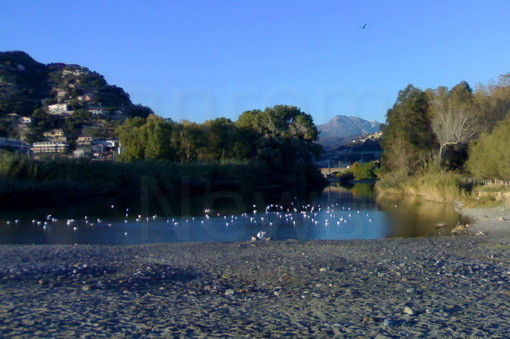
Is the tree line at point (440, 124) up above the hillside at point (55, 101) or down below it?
below

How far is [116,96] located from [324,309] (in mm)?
106333

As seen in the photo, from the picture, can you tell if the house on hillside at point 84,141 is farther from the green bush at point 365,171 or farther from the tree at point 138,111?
the green bush at point 365,171

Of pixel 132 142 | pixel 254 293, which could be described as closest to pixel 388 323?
pixel 254 293

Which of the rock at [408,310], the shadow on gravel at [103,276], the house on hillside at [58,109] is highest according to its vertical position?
the house on hillside at [58,109]

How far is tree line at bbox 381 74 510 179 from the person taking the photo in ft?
143

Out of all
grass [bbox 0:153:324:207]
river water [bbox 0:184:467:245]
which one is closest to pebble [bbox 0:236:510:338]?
river water [bbox 0:184:467:245]

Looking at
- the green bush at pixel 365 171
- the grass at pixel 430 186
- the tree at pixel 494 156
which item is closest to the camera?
the tree at pixel 494 156

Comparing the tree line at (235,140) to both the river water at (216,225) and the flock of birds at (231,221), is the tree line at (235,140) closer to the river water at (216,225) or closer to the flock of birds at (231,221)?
the river water at (216,225)

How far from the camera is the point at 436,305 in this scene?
7266mm

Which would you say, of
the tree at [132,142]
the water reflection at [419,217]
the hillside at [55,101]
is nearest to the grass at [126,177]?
the tree at [132,142]

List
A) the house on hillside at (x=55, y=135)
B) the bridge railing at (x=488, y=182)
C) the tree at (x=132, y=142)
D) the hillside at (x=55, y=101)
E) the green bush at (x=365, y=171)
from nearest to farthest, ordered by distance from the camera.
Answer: the bridge railing at (x=488, y=182)
the tree at (x=132, y=142)
the house on hillside at (x=55, y=135)
the hillside at (x=55, y=101)
the green bush at (x=365, y=171)

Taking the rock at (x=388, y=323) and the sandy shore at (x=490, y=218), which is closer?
the rock at (x=388, y=323)

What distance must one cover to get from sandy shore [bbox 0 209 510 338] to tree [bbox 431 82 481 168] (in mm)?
32342

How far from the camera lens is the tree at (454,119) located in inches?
1700
